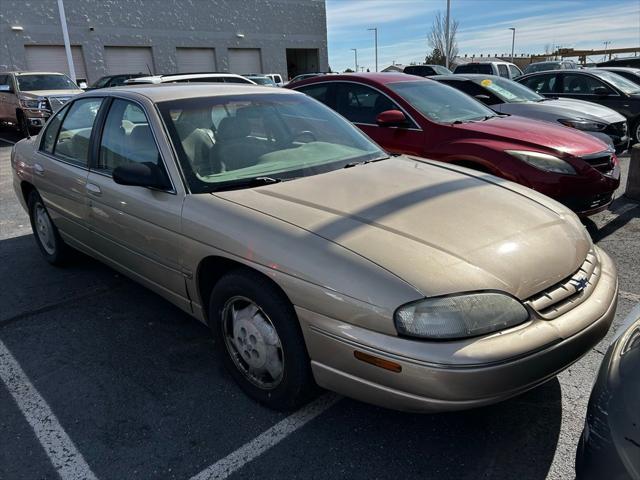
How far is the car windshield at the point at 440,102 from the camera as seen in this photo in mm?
5539

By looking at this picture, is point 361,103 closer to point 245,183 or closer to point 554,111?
point 245,183

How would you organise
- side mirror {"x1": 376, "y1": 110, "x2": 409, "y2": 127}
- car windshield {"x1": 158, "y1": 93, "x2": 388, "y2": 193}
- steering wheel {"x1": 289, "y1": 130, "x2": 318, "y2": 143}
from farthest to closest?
side mirror {"x1": 376, "y1": 110, "x2": 409, "y2": 127} < steering wheel {"x1": 289, "y1": 130, "x2": 318, "y2": 143} < car windshield {"x1": 158, "y1": 93, "x2": 388, "y2": 193}

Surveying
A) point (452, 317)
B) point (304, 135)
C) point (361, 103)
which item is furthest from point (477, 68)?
point (452, 317)

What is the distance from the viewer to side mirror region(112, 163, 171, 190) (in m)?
2.89

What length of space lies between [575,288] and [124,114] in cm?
295

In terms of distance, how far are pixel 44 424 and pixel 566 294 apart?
265 cm

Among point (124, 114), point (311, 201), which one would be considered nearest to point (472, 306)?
point (311, 201)

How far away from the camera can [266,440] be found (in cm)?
248

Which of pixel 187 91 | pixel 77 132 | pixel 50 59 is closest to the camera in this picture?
pixel 187 91

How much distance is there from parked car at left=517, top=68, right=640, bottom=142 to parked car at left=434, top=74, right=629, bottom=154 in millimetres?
2049

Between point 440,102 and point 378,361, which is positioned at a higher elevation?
point 440,102

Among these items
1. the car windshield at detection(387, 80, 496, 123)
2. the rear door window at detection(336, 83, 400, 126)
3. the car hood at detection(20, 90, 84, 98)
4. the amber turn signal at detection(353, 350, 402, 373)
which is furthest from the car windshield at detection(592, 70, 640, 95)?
the car hood at detection(20, 90, 84, 98)

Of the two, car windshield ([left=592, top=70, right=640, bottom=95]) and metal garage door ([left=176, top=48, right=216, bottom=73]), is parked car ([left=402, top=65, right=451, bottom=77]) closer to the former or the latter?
car windshield ([left=592, top=70, right=640, bottom=95])

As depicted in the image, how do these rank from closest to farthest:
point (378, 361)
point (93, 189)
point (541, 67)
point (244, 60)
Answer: point (378, 361)
point (93, 189)
point (541, 67)
point (244, 60)
